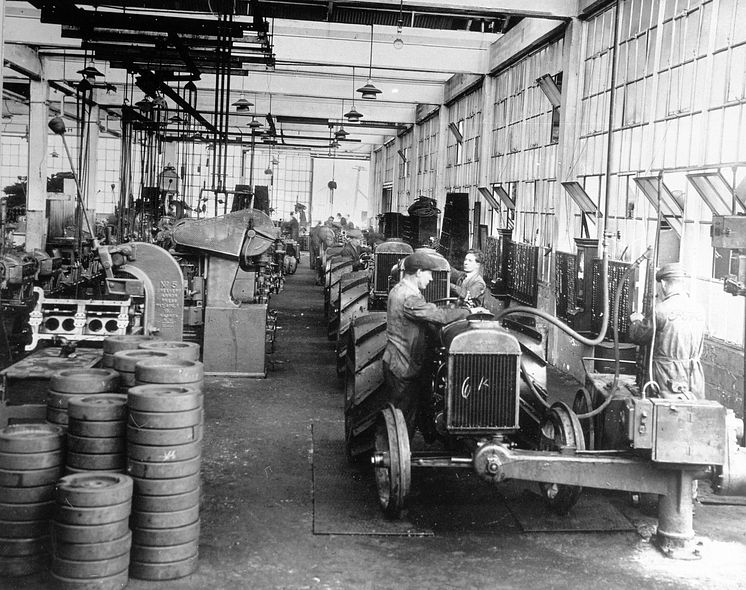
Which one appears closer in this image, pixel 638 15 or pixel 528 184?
pixel 638 15

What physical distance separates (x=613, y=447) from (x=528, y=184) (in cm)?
838

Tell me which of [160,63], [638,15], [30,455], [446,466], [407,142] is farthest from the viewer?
[407,142]

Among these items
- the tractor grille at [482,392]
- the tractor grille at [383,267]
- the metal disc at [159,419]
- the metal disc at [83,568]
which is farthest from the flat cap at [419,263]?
the tractor grille at [383,267]

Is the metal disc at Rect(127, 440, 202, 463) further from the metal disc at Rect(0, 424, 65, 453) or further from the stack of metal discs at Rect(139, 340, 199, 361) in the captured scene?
the stack of metal discs at Rect(139, 340, 199, 361)

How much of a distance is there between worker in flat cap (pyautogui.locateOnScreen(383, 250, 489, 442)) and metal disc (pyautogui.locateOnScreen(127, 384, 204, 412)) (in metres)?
1.78

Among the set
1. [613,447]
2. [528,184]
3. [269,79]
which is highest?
[269,79]

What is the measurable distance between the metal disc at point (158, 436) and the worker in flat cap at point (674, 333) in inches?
136

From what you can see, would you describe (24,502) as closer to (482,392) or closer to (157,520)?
(157,520)

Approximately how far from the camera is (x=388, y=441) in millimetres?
5281

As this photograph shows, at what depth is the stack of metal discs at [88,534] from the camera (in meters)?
4.03

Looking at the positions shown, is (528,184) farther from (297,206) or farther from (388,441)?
(297,206)

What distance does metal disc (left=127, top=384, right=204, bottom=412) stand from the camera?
434cm

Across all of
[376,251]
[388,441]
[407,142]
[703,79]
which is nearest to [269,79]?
[407,142]

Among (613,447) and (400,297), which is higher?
(400,297)
